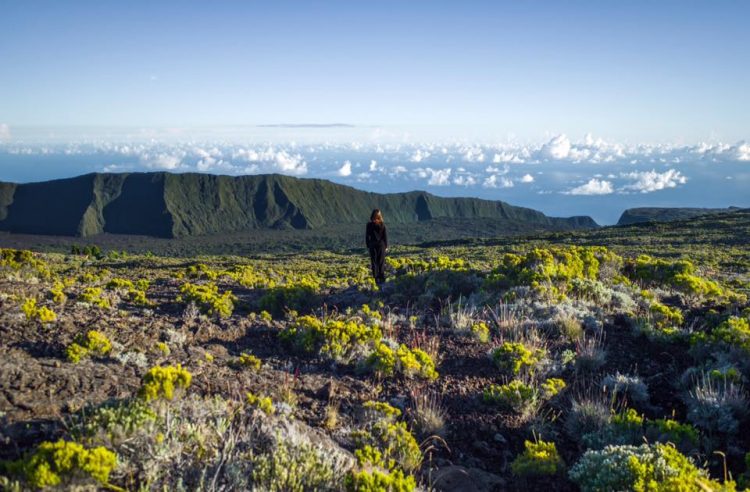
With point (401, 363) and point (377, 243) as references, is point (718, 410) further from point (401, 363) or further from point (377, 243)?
point (377, 243)

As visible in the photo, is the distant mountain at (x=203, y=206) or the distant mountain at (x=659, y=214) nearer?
the distant mountain at (x=659, y=214)

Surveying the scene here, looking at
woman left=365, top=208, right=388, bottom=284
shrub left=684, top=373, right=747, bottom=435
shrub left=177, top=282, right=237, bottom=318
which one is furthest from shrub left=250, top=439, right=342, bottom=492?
woman left=365, top=208, right=388, bottom=284

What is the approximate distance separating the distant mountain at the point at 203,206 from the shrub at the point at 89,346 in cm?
13811

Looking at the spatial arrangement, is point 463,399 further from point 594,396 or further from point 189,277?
point 189,277

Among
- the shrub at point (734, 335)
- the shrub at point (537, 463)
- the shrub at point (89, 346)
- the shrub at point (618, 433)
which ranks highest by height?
the shrub at point (734, 335)

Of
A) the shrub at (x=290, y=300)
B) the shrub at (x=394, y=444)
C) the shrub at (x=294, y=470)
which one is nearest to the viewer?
the shrub at (x=294, y=470)

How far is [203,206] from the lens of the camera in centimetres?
15650

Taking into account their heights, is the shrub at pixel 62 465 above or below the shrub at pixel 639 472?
above

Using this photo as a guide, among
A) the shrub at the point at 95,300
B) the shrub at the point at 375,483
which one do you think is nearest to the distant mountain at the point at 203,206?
the shrub at the point at 95,300

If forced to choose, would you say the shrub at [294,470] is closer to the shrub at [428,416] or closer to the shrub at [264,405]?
the shrub at [264,405]

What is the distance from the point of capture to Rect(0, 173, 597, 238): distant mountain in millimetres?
141875

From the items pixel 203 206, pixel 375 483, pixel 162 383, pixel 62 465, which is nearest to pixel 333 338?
pixel 162 383

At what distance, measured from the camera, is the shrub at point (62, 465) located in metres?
2.99

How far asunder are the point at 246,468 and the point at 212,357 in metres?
3.01
